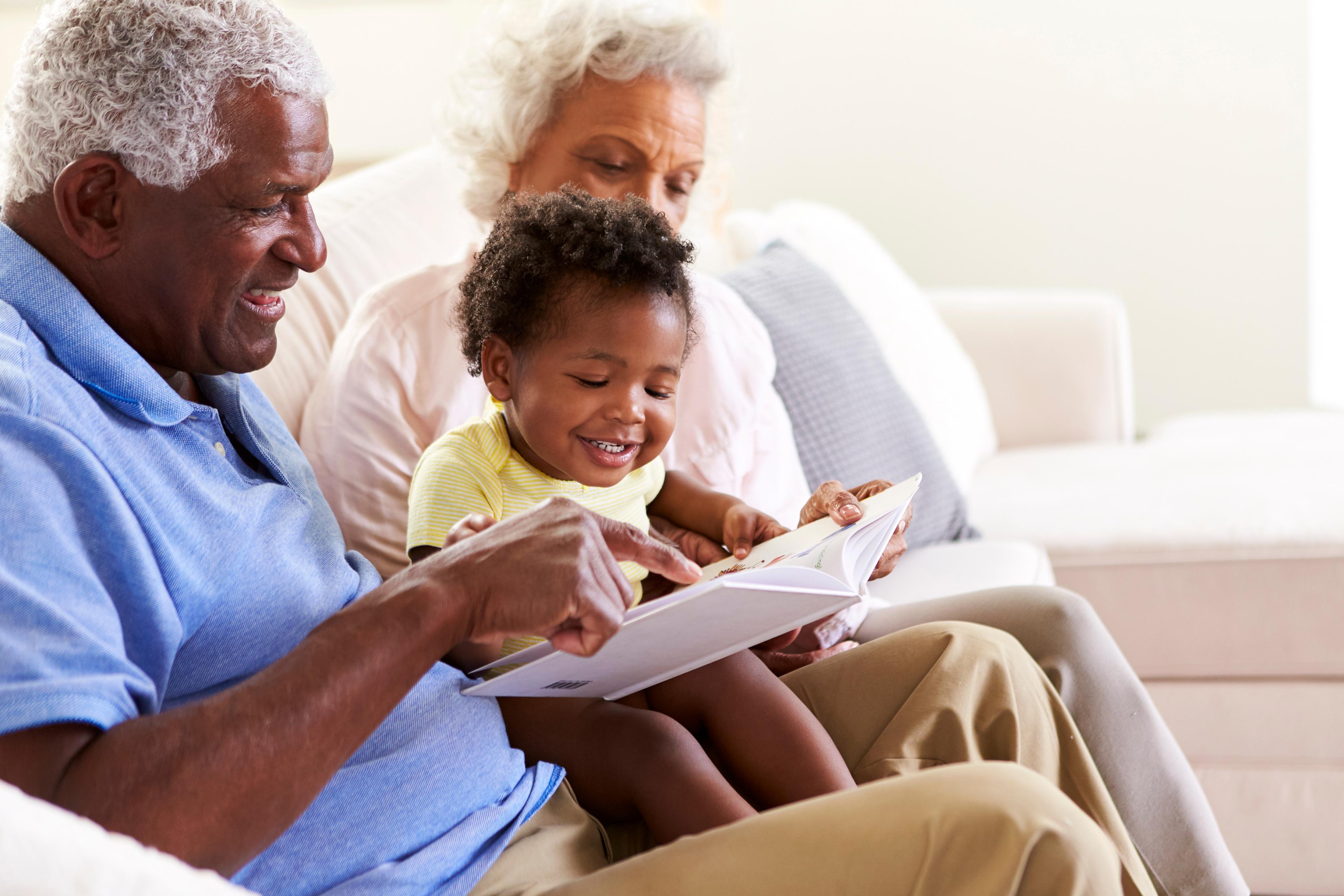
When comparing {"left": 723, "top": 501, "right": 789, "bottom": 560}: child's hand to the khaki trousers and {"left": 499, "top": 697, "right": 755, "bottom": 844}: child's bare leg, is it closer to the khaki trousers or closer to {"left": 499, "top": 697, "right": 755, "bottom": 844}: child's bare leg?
{"left": 499, "top": 697, "right": 755, "bottom": 844}: child's bare leg

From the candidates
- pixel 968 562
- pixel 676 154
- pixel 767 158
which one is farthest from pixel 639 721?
pixel 767 158

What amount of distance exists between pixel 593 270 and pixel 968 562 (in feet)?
3.25

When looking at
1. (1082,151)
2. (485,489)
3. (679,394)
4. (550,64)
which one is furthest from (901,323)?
(485,489)

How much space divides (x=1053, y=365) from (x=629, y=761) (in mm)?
2127

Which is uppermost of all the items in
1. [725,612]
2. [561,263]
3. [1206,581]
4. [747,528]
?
[561,263]

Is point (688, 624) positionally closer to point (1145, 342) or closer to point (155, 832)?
point (155, 832)

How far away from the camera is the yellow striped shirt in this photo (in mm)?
1126

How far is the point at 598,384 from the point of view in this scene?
1.17 m

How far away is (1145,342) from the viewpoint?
12.0ft

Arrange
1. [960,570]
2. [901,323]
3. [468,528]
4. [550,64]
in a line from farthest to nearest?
[901,323] → [960,570] → [550,64] → [468,528]

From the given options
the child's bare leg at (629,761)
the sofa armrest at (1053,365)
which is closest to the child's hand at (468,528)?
the child's bare leg at (629,761)

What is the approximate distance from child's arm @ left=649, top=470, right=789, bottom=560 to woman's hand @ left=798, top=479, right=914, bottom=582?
0.18 ft

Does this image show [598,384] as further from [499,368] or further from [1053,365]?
[1053,365]

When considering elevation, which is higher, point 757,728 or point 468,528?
point 468,528
